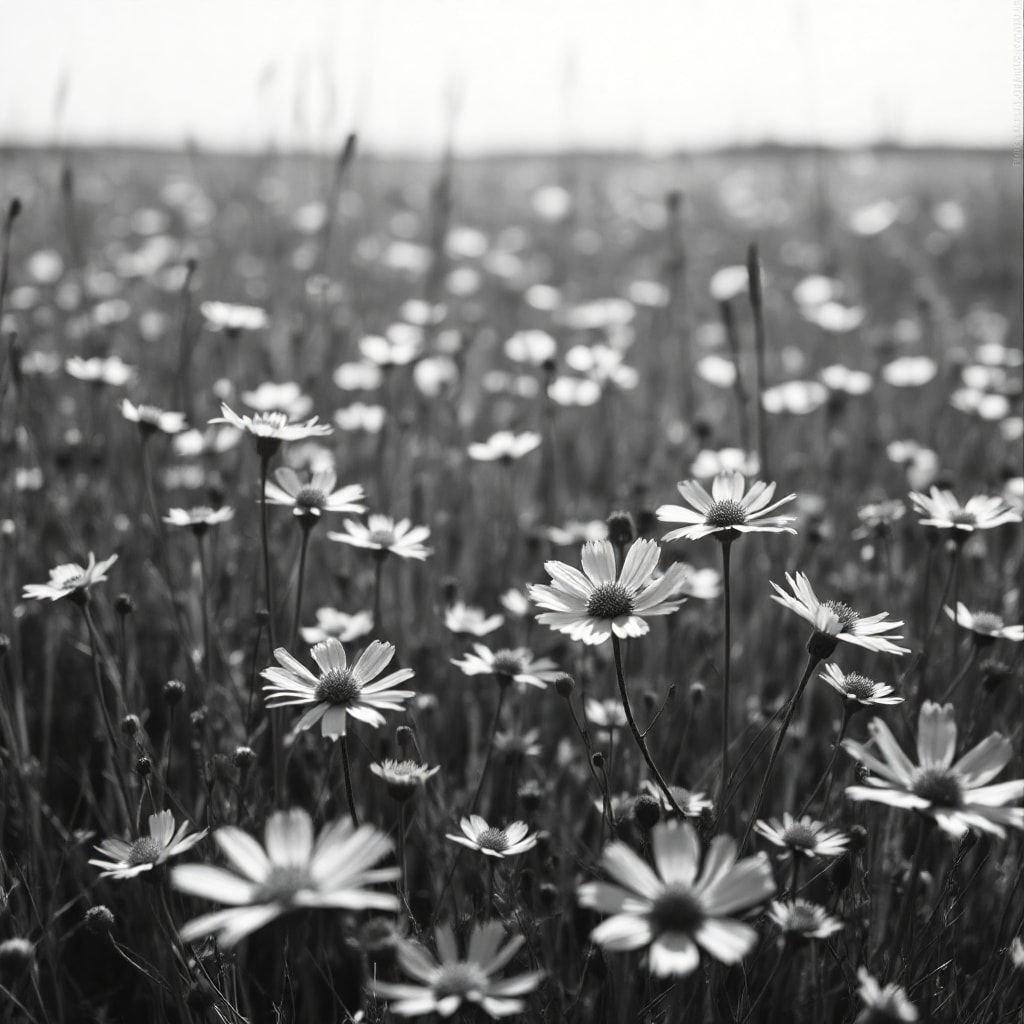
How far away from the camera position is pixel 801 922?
1.07 meters

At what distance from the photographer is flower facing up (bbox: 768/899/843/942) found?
3.44 feet

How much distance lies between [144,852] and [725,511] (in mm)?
835

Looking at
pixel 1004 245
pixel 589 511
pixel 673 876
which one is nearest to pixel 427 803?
pixel 673 876

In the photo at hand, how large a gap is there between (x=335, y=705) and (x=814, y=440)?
99.3 inches

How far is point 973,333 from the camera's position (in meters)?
4.36

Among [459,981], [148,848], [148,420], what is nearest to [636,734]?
[459,981]

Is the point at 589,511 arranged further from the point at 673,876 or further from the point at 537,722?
the point at 673,876

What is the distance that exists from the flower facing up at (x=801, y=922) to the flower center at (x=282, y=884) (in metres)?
0.54

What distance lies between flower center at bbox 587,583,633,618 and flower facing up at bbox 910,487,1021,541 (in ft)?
1.73

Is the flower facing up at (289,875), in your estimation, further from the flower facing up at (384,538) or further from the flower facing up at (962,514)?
the flower facing up at (962,514)

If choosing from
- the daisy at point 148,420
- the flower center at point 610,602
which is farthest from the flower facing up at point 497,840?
the daisy at point 148,420

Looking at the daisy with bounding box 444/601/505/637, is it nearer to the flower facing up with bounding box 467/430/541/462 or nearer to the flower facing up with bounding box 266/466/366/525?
the flower facing up with bounding box 266/466/366/525

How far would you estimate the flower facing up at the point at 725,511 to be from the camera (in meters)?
1.24

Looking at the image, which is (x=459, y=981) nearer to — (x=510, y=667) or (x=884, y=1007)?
(x=884, y=1007)
